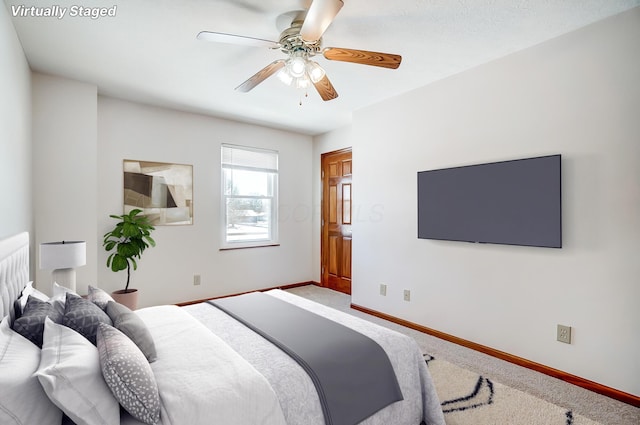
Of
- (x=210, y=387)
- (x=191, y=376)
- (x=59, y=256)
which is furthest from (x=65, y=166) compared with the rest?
(x=210, y=387)

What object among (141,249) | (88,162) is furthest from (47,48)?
(141,249)

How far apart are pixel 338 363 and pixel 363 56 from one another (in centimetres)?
180

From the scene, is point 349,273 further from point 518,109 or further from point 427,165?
point 518,109

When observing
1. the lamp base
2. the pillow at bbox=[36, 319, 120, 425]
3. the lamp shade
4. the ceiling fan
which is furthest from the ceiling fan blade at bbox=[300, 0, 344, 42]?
the lamp base

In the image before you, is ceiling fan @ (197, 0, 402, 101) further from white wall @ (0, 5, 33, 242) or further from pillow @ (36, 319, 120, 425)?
pillow @ (36, 319, 120, 425)

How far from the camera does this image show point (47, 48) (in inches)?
101

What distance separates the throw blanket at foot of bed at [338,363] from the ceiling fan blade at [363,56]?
5.54 feet

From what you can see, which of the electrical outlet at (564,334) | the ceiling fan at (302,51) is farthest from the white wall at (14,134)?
the electrical outlet at (564,334)

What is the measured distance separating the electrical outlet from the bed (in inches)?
51.0

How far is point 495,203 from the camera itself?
2768 mm

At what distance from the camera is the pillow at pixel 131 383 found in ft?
3.76

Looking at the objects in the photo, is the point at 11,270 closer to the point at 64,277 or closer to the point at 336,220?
the point at 64,277

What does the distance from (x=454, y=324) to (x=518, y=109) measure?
2003 mm

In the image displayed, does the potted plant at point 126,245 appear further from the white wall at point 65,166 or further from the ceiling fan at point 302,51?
the ceiling fan at point 302,51
